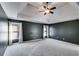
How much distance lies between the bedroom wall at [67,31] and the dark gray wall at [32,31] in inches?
67.8

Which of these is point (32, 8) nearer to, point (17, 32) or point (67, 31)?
point (17, 32)

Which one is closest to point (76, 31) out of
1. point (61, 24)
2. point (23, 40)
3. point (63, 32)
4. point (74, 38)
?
point (74, 38)

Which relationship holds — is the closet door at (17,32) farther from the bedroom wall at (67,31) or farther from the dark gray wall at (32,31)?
the bedroom wall at (67,31)

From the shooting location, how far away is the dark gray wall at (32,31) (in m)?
6.29

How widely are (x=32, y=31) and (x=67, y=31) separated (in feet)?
11.0

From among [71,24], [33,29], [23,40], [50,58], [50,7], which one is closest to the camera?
[50,58]

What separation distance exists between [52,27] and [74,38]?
327 cm

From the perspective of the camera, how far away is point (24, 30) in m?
6.20

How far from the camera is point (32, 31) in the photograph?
691 cm

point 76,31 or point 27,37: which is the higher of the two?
point 76,31

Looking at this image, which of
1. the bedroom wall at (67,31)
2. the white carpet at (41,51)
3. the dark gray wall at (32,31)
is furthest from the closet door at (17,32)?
the bedroom wall at (67,31)

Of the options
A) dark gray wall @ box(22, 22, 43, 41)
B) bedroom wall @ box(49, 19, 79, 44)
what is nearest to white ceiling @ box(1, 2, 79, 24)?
bedroom wall @ box(49, 19, 79, 44)

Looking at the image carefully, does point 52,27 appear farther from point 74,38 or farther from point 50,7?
point 50,7

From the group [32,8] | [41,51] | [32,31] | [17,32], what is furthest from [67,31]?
[17,32]
